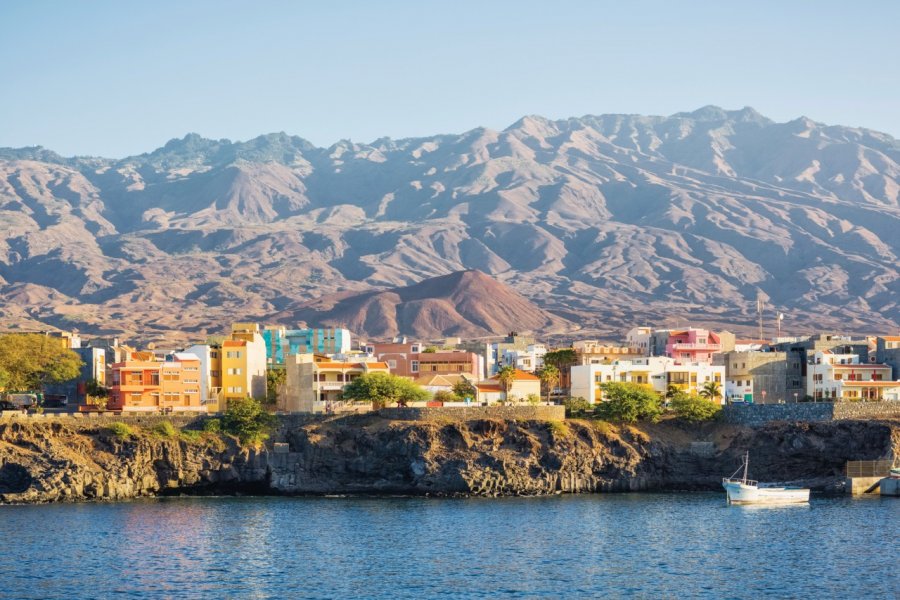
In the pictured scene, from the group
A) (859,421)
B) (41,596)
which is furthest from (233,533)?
(859,421)

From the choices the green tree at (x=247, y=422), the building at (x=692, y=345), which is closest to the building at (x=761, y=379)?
the building at (x=692, y=345)

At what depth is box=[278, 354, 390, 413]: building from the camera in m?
118

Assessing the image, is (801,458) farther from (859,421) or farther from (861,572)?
(861,572)

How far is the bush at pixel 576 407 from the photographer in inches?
4486

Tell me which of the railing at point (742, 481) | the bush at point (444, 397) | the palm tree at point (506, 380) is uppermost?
the palm tree at point (506, 380)

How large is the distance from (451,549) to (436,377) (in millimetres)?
46412

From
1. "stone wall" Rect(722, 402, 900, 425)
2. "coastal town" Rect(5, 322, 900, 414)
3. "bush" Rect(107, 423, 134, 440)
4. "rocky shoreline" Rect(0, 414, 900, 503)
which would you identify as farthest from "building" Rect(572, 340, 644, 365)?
"bush" Rect(107, 423, 134, 440)

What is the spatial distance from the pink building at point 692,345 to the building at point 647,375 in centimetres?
1477

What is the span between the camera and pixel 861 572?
70.8 metres

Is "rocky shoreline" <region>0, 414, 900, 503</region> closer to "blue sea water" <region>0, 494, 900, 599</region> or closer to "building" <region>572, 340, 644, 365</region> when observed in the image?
"blue sea water" <region>0, 494, 900, 599</region>

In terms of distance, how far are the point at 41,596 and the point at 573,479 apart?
5003 centimetres

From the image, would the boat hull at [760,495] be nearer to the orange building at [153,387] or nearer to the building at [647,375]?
the building at [647,375]

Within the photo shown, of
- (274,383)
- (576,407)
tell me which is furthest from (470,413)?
(274,383)

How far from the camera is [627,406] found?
112 meters
